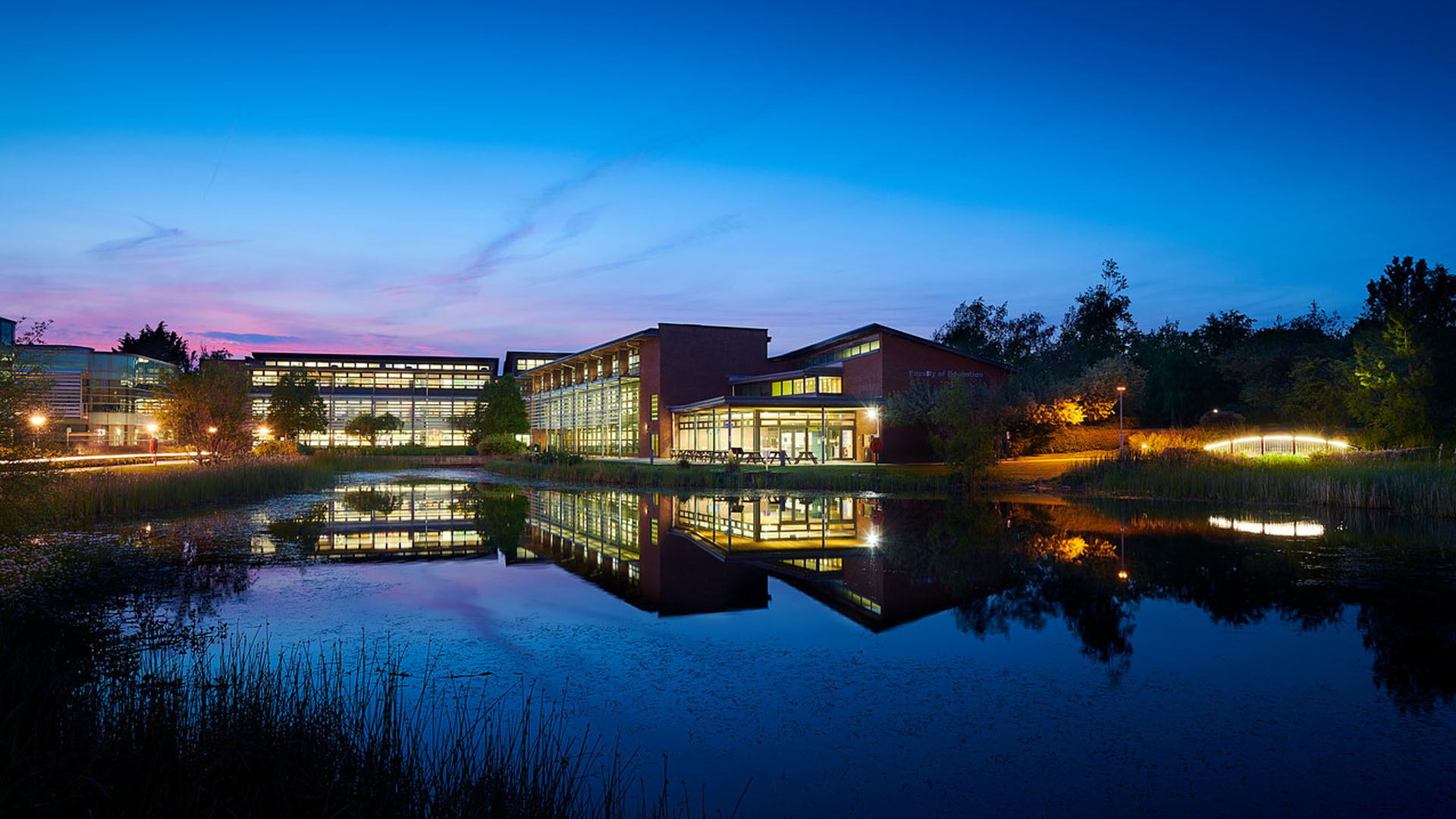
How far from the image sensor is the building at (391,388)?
97250 millimetres

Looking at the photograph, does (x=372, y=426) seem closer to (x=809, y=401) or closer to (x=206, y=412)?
(x=206, y=412)

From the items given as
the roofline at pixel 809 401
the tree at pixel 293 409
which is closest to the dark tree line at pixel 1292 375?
the roofline at pixel 809 401

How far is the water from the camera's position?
5.71 metres

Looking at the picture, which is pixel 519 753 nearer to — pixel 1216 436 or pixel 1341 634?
pixel 1341 634

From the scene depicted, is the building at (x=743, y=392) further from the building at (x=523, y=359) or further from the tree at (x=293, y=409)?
the building at (x=523, y=359)

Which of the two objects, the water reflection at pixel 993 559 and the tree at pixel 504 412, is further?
the tree at pixel 504 412

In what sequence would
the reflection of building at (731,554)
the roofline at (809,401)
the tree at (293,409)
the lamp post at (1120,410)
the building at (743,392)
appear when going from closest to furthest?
the reflection of building at (731,554) < the lamp post at (1120,410) < the building at (743,392) < the roofline at (809,401) < the tree at (293,409)

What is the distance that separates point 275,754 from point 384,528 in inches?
655

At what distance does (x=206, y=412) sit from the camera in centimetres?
3412

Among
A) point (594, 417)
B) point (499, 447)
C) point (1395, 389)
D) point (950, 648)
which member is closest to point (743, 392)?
point (594, 417)

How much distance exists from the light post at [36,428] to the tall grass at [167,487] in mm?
646

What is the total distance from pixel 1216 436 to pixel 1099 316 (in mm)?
38283

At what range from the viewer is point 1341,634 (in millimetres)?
9383

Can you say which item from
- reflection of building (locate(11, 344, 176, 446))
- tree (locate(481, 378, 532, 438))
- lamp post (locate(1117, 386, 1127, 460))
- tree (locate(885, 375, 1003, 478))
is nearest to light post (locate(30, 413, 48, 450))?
tree (locate(885, 375, 1003, 478))
